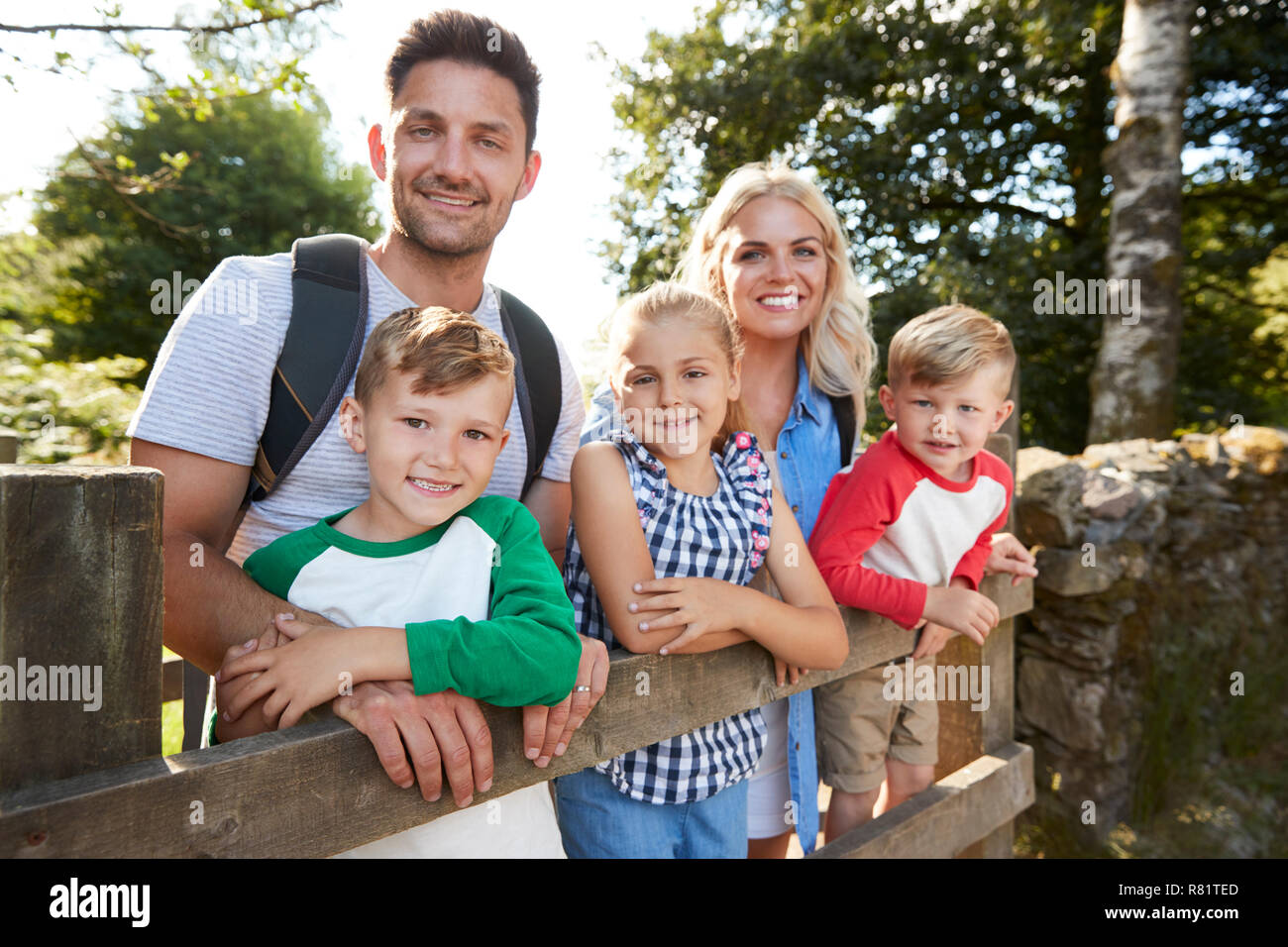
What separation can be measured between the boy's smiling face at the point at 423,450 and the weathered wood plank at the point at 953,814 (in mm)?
1282

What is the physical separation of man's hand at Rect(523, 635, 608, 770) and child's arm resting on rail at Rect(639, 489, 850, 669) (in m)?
0.17

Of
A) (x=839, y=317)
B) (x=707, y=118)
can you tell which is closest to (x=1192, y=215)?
(x=707, y=118)

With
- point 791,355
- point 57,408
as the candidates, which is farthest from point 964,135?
point 57,408

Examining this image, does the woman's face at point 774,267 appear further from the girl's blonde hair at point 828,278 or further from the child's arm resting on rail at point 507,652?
the child's arm resting on rail at point 507,652

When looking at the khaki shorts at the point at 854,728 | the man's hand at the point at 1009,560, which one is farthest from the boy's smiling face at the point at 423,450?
the man's hand at the point at 1009,560

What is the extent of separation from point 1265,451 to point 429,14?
5.05m

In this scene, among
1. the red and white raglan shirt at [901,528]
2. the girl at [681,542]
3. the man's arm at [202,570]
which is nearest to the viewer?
the man's arm at [202,570]

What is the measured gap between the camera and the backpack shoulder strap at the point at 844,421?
2738 millimetres

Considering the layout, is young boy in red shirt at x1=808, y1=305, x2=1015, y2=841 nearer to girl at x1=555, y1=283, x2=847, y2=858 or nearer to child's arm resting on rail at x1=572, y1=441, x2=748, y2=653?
girl at x1=555, y1=283, x2=847, y2=858

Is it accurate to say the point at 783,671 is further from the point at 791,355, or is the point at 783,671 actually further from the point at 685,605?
the point at 791,355

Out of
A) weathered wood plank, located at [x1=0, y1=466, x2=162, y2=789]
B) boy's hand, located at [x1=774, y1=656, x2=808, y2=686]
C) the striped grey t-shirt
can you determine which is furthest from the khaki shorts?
weathered wood plank, located at [x1=0, y1=466, x2=162, y2=789]

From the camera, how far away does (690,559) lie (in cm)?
183

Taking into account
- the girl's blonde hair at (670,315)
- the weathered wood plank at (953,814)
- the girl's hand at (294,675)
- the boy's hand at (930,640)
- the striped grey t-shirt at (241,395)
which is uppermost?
the girl's blonde hair at (670,315)

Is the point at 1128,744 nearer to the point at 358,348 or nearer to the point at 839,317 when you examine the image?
the point at 839,317
